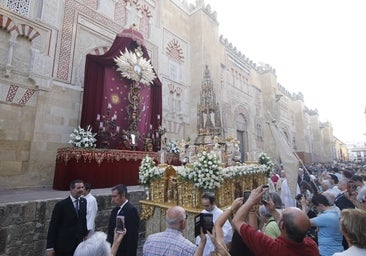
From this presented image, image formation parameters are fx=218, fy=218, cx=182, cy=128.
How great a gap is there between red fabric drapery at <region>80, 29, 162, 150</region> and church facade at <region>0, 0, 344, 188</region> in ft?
2.07

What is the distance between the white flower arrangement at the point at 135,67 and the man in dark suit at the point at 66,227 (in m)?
6.28

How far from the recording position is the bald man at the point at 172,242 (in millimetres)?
1687

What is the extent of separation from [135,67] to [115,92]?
1287 millimetres

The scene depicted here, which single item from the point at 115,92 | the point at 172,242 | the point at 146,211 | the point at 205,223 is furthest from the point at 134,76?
the point at 205,223

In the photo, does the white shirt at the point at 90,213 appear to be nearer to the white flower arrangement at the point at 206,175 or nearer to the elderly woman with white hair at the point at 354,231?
the white flower arrangement at the point at 206,175

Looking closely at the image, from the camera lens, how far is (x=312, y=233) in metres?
3.15

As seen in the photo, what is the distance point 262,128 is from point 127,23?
45.5 feet

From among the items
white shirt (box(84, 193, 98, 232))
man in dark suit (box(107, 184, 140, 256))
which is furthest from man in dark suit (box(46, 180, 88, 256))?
white shirt (box(84, 193, 98, 232))

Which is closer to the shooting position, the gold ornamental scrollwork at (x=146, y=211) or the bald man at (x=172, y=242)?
the bald man at (x=172, y=242)

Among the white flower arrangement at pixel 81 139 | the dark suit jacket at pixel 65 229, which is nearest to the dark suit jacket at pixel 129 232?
the dark suit jacket at pixel 65 229

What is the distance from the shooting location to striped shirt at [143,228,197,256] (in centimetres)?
168

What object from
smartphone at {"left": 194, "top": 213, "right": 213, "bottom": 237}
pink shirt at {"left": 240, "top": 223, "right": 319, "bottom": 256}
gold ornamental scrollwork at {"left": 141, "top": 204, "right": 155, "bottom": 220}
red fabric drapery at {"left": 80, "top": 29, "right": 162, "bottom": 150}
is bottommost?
gold ornamental scrollwork at {"left": 141, "top": 204, "right": 155, "bottom": 220}

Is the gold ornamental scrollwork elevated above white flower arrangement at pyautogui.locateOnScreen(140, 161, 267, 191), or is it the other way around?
white flower arrangement at pyautogui.locateOnScreen(140, 161, 267, 191)

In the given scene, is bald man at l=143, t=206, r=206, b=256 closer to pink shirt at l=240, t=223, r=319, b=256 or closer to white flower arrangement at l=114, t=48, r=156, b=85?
pink shirt at l=240, t=223, r=319, b=256
